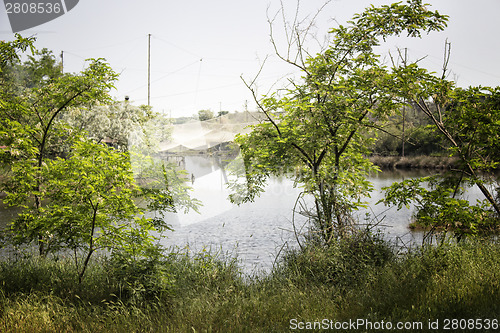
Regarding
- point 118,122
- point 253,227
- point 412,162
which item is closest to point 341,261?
point 253,227

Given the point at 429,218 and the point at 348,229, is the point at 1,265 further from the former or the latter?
the point at 429,218

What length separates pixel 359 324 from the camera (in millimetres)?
3256

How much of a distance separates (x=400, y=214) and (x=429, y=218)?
9.27 meters

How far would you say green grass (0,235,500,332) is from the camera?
3.48m

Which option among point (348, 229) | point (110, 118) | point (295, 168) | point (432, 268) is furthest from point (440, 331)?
point (110, 118)

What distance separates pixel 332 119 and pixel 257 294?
8.35 ft

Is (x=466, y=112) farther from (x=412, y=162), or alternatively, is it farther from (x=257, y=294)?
(x=412, y=162)

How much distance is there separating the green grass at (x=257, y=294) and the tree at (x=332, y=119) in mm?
703

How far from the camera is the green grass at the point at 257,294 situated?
348 cm

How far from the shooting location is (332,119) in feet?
18.0

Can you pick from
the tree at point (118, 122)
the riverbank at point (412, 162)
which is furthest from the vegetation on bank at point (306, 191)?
the riverbank at point (412, 162)

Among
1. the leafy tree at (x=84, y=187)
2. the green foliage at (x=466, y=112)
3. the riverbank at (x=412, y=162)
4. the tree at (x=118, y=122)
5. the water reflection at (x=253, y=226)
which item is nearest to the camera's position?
the leafy tree at (x=84, y=187)

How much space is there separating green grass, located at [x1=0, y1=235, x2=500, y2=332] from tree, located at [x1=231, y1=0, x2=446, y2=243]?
703mm

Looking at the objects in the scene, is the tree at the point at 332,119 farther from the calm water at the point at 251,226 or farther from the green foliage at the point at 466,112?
the calm water at the point at 251,226
